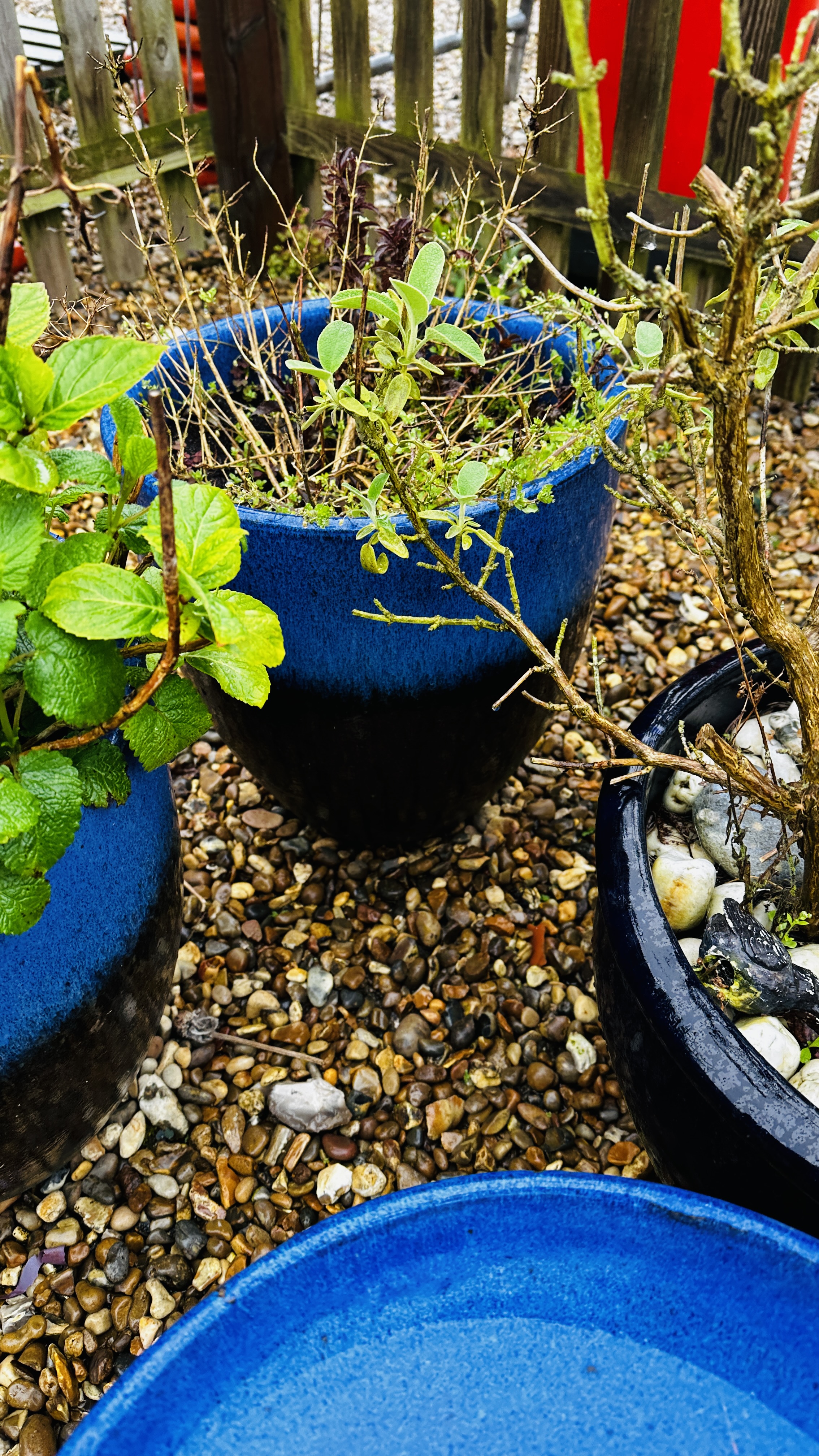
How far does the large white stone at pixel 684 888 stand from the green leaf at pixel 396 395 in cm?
72

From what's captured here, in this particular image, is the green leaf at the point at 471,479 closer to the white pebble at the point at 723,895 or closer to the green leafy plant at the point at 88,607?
the green leafy plant at the point at 88,607

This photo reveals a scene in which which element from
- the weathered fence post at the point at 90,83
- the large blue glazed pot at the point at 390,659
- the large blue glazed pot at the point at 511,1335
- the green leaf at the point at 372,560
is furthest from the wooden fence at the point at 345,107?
the large blue glazed pot at the point at 511,1335

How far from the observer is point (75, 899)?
1.20 metres

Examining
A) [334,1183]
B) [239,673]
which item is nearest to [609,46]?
[239,673]

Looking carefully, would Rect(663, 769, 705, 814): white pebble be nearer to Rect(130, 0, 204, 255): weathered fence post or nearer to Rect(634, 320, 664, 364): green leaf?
Rect(634, 320, 664, 364): green leaf

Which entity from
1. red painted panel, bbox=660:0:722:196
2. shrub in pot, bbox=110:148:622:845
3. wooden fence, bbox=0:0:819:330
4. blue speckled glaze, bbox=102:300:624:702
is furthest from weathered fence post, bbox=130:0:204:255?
blue speckled glaze, bbox=102:300:624:702

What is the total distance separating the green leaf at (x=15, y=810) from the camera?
35.1 inches

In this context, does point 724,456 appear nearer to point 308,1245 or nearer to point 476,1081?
point 308,1245

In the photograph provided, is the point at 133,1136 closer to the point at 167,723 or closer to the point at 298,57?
the point at 167,723

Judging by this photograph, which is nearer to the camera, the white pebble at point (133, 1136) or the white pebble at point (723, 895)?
the white pebble at point (723, 895)

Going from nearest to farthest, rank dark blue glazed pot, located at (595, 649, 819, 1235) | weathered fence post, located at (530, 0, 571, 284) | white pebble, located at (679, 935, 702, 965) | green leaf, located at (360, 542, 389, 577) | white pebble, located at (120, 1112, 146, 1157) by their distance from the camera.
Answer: dark blue glazed pot, located at (595, 649, 819, 1235), green leaf, located at (360, 542, 389, 577), white pebble, located at (679, 935, 702, 965), white pebble, located at (120, 1112, 146, 1157), weathered fence post, located at (530, 0, 571, 284)

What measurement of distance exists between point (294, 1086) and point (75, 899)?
68 cm

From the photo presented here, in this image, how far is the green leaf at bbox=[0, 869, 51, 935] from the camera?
98 centimetres

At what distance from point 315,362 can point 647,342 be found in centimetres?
85
